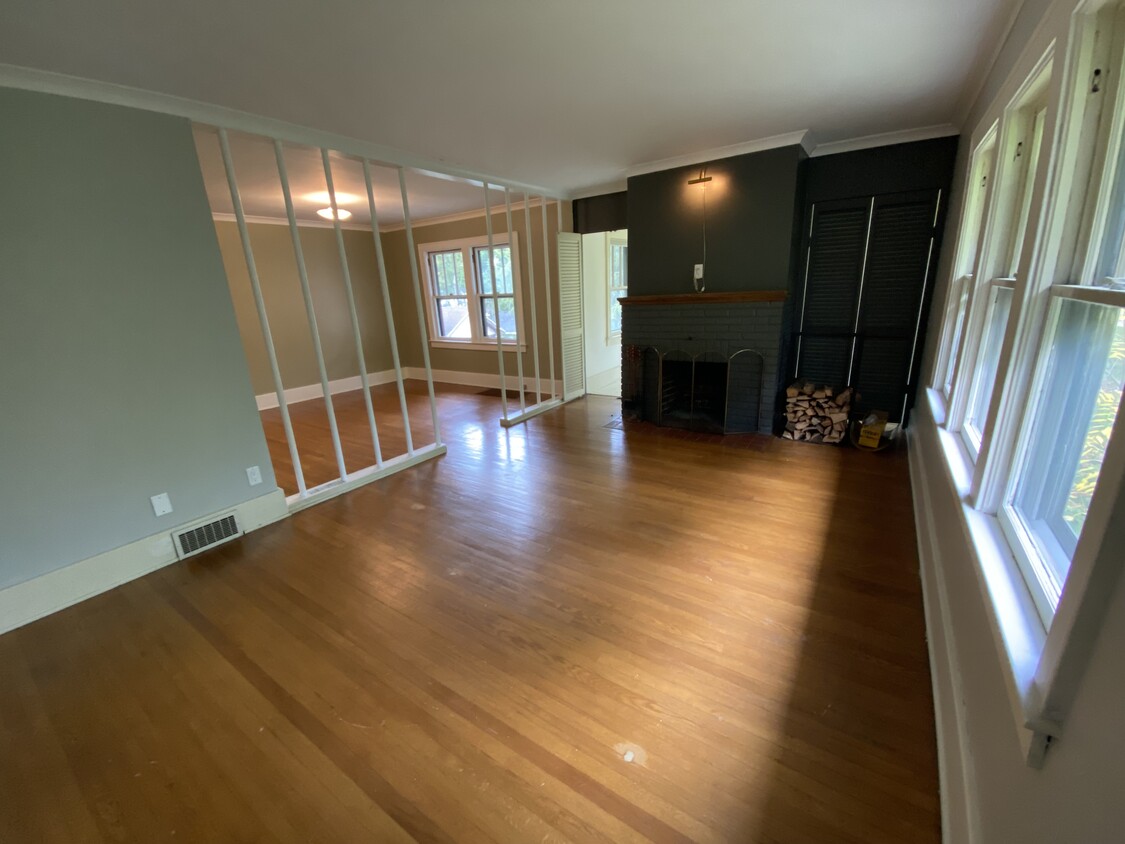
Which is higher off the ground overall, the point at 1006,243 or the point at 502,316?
the point at 1006,243

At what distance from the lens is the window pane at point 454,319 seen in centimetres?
681

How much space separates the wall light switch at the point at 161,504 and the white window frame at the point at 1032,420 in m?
3.43

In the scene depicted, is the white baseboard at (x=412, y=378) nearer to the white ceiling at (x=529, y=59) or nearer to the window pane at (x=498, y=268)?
the window pane at (x=498, y=268)

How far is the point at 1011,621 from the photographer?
101 centimetres

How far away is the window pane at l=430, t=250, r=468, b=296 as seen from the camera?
6.57 meters

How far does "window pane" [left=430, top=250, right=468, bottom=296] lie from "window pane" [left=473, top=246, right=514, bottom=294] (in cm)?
29

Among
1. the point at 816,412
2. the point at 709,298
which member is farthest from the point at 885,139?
the point at 816,412

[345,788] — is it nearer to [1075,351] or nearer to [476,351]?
[1075,351]

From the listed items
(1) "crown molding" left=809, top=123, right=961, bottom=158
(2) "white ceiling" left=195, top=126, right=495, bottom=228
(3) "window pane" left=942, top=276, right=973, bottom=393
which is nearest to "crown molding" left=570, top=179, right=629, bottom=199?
(2) "white ceiling" left=195, top=126, right=495, bottom=228

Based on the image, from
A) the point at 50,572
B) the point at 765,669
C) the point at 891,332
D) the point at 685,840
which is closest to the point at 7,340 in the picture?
the point at 50,572

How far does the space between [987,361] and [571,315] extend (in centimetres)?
404

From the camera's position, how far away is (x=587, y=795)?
126 cm

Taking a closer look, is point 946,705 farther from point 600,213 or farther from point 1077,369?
point 600,213

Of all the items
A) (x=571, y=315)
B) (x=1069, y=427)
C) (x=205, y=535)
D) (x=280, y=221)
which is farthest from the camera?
(x=280, y=221)
